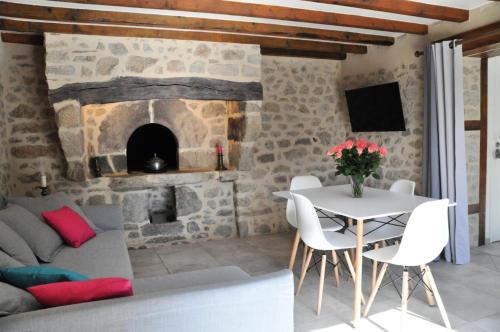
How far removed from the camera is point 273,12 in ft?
11.2

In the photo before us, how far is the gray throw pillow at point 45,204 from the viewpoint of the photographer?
306 cm

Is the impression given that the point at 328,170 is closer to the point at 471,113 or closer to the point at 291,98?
the point at 291,98

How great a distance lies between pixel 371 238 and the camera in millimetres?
2994

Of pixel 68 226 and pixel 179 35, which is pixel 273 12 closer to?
pixel 179 35

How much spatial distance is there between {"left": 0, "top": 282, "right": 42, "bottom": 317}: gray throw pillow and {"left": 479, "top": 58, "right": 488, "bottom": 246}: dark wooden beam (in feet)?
13.9

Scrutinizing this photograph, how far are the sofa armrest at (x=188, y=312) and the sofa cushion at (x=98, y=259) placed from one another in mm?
1019

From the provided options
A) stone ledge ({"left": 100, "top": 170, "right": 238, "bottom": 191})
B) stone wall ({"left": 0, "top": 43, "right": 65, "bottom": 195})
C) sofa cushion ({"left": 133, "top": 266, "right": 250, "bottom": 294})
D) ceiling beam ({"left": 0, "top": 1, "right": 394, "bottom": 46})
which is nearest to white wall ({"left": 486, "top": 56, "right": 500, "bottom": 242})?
ceiling beam ({"left": 0, "top": 1, "right": 394, "bottom": 46})

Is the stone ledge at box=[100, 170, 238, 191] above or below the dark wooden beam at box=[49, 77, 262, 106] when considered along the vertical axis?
below

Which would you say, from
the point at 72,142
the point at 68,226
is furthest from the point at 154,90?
the point at 68,226

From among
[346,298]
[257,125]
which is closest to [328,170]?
[257,125]

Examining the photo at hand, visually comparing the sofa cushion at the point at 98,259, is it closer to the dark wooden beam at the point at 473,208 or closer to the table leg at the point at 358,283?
the table leg at the point at 358,283

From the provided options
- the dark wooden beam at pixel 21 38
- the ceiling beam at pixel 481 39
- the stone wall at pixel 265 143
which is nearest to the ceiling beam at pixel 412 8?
the ceiling beam at pixel 481 39

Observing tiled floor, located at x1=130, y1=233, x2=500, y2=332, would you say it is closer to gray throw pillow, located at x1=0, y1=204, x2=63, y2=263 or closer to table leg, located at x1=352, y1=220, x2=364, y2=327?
table leg, located at x1=352, y1=220, x2=364, y2=327

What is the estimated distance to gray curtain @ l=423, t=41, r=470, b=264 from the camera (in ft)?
12.1
